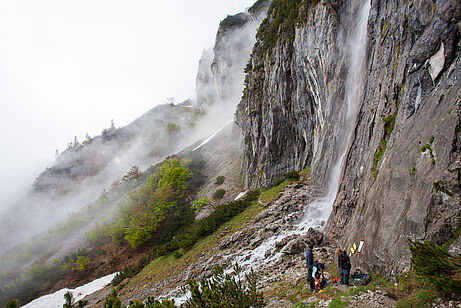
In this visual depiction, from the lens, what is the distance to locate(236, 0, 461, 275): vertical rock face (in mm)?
5062

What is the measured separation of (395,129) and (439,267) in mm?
5401

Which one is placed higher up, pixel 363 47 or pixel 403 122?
pixel 363 47

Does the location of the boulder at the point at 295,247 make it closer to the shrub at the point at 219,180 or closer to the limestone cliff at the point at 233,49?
the shrub at the point at 219,180

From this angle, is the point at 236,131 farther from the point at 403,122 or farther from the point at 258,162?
the point at 403,122

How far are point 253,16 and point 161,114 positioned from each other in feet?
210

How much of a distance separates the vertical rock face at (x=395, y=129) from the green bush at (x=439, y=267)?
1201mm

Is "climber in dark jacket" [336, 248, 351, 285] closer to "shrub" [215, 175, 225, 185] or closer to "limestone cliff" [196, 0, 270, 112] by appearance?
"shrub" [215, 175, 225, 185]

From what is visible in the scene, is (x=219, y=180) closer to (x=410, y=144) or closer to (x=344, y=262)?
(x=344, y=262)

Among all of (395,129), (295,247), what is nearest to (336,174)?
(295,247)

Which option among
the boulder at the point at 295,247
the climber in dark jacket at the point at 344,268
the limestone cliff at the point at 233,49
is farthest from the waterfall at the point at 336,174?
the limestone cliff at the point at 233,49

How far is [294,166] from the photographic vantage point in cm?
2683

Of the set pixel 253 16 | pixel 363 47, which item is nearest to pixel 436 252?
pixel 363 47

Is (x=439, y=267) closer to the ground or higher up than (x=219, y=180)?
higher up

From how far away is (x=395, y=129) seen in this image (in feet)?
25.4
